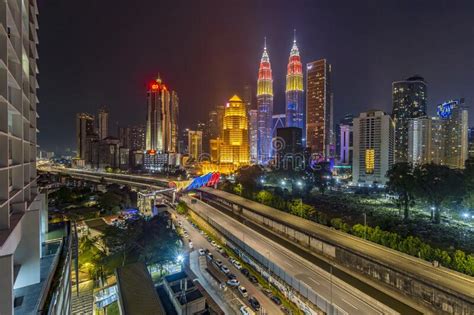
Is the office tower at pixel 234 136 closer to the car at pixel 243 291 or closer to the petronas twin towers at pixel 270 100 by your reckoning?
the petronas twin towers at pixel 270 100

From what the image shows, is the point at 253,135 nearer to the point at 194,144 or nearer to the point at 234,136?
the point at 194,144

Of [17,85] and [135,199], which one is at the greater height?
[17,85]

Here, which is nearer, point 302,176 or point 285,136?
point 302,176

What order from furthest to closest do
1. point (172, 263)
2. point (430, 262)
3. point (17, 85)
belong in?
1. point (172, 263)
2. point (430, 262)
3. point (17, 85)

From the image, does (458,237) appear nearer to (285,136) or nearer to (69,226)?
(69,226)

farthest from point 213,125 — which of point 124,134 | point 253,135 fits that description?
point 124,134

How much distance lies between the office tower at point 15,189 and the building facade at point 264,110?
108m

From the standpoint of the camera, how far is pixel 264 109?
117 m

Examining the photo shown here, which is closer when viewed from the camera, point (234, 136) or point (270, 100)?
point (234, 136)

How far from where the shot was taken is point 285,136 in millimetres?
74562

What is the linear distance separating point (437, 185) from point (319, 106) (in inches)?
3339

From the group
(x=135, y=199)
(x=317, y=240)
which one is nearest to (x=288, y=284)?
(x=317, y=240)

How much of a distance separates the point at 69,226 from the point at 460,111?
77.7m

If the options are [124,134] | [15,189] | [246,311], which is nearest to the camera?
[15,189]
